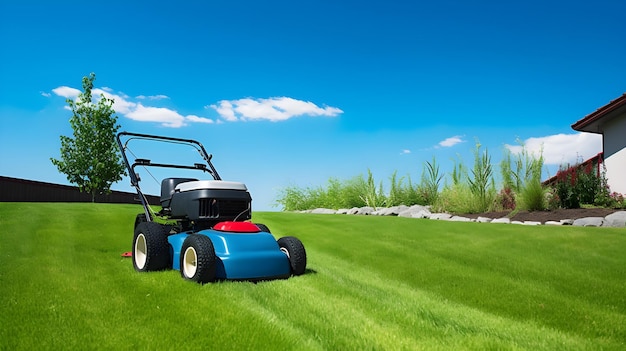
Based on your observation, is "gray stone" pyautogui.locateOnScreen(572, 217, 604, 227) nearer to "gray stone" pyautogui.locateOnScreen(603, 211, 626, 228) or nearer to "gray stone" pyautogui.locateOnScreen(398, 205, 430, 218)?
"gray stone" pyautogui.locateOnScreen(603, 211, 626, 228)

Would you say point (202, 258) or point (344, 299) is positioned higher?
point (202, 258)

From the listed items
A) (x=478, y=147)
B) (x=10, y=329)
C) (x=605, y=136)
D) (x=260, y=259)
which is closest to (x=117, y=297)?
(x=10, y=329)

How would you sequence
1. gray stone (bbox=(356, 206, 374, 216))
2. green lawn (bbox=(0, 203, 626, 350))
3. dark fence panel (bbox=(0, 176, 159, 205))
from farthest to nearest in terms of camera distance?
dark fence panel (bbox=(0, 176, 159, 205)) < gray stone (bbox=(356, 206, 374, 216)) < green lawn (bbox=(0, 203, 626, 350))

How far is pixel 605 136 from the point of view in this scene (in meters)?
15.3

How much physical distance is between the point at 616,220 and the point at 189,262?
9960 mm

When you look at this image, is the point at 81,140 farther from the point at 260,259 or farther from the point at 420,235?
the point at 260,259

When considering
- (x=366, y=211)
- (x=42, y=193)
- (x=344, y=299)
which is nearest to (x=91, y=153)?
(x=42, y=193)

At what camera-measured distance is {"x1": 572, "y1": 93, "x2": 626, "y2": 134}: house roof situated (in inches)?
550

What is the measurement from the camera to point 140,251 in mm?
6172

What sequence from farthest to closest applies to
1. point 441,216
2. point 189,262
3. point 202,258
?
point 441,216
point 189,262
point 202,258

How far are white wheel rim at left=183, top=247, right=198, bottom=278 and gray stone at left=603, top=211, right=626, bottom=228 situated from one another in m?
9.83

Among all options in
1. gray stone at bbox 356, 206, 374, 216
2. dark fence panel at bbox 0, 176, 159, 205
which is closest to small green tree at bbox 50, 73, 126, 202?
dark fence panel at bbox 0, 176, 159, 205

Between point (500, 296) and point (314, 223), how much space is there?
6.62 meters

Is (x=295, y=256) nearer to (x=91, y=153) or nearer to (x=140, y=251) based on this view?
(x=140, y=251)
